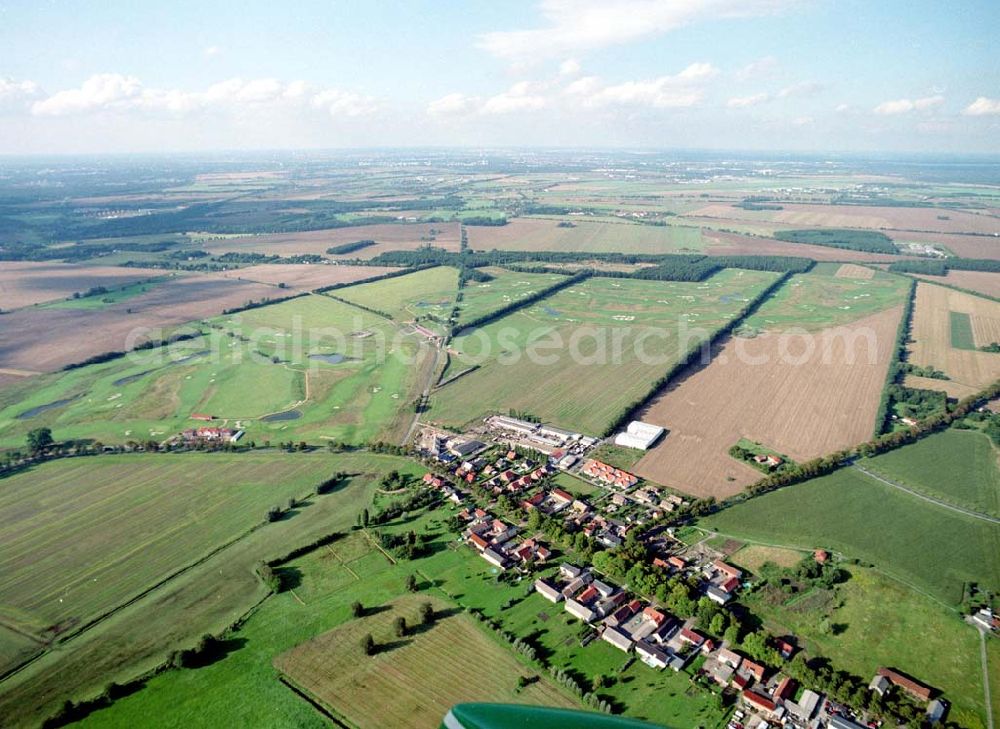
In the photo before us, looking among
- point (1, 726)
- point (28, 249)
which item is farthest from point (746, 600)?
point (28, 249)

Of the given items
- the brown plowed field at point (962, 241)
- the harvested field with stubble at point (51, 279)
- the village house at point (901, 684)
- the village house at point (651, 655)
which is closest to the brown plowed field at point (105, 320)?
the harvested field with stubble at point (51, 279)

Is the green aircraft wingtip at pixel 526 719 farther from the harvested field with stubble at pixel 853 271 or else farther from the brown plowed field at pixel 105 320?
the harvested field with stubble at pixel 853 271

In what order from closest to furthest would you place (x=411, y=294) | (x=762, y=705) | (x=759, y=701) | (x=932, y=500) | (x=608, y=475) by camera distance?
(x=762, y=705) → (x=759, y=701) → (x=932, y=500) → (x=608, y=475) → (x=411, y=294)

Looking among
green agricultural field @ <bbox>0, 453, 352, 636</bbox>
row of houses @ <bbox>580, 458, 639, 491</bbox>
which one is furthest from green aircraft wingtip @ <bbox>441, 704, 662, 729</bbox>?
row of houses @ <bbox>580, 458, 639, 491</bbox>

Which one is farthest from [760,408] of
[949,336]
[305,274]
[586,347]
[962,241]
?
[962,241]

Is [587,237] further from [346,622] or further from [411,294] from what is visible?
[346,622]

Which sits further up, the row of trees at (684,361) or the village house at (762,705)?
the row of trees at (684,361)

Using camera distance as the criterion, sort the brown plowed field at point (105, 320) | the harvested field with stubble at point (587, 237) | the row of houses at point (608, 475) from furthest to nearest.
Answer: the harvested field with stubble at point (587, 237), the brown plowed field at point (105, 320), the row of houses at point (608, 475)
